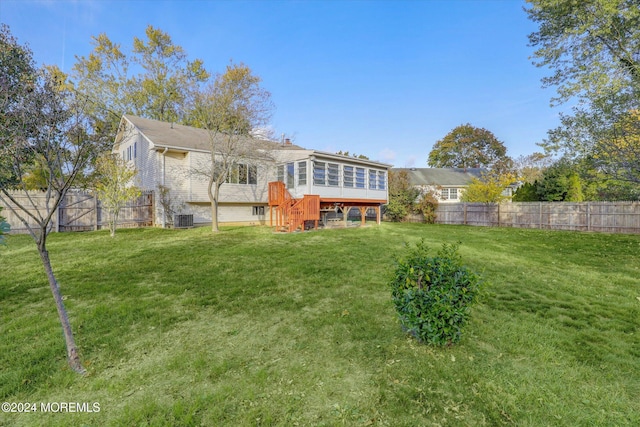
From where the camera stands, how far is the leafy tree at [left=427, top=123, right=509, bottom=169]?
42.6 metres

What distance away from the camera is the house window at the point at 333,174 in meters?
15.0

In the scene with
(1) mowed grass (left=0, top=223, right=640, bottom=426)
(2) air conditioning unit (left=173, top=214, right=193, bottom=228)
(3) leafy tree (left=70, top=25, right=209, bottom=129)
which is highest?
(3) leafy tree (left=70, top=25, right=209, bottom=129)

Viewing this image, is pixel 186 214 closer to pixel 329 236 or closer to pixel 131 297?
pixel 329 236

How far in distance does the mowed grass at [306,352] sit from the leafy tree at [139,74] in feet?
80.2

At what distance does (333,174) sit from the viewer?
15203 millimetres

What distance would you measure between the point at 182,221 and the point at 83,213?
458cm

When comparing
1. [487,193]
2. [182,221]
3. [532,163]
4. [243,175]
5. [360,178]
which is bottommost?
[182,221]

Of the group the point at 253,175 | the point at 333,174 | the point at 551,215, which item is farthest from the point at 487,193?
the point at 253,175

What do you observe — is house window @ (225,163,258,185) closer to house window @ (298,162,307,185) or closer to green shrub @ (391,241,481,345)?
house window @ (298,162,307,185)

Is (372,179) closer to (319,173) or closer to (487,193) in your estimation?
(319,173)

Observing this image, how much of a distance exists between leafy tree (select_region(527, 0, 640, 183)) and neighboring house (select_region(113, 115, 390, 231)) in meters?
8.99

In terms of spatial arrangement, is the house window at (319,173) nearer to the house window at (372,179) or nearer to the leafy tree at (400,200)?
the house window at (372,179)

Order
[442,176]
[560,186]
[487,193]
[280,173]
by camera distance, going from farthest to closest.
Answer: [442,176] < [487,193] < [560,186] < [280,173]

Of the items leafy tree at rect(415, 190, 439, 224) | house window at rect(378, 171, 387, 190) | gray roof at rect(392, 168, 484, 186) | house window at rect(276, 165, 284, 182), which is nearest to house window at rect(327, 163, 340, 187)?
house window at rect(276, 165, 284, 182)
